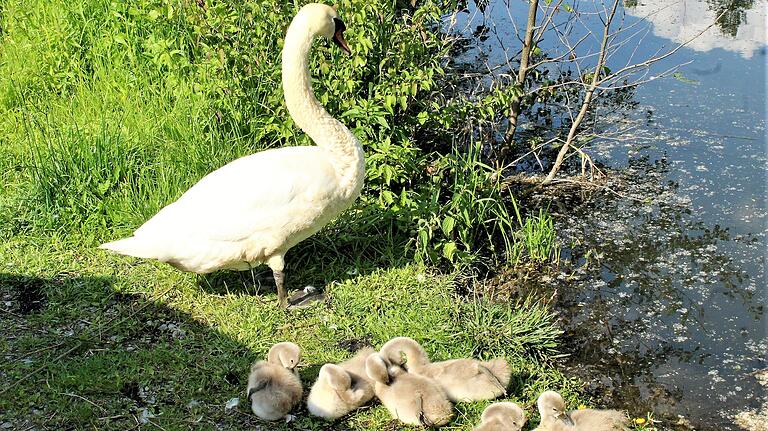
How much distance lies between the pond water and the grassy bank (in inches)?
17.7

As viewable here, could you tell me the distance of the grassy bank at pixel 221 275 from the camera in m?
4.64

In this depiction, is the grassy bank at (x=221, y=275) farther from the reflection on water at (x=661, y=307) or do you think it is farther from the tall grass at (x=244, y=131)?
the reflection on water at (x=661, y=307)

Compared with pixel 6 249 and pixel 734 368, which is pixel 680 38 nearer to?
pixel 734 368

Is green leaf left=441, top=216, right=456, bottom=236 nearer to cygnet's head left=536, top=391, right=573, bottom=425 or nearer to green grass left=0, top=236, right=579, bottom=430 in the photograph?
green grass left=0, top=236, right=579, bottom=430

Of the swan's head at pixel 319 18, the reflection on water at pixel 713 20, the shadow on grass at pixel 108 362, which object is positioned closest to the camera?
the shadow on grass at pixel 108 362

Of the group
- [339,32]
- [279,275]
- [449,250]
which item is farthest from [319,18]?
[449,250]

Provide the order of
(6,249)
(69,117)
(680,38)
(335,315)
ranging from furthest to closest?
(680,38) → (69,117) → (6,249) → (335,315)

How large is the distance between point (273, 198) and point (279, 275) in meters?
0.60

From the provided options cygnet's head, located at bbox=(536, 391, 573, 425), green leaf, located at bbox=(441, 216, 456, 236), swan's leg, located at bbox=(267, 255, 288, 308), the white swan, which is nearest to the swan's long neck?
the white swan

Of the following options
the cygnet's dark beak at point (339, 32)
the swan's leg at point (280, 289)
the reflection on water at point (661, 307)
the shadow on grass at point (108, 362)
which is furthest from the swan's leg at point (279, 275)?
the reflection on water at point (661, 307)

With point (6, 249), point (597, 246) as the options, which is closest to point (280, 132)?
point (6, 249)

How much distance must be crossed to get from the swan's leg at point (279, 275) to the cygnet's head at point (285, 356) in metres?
0.81

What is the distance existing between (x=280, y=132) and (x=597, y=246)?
2.64 m

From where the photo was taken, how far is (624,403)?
4.78 metres
